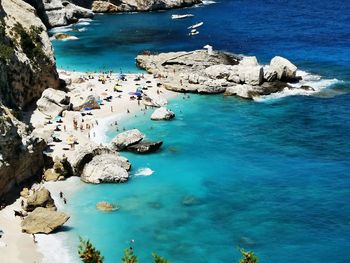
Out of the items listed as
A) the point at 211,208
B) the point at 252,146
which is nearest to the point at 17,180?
the point at 211,208

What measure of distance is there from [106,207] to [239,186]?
15474 mm

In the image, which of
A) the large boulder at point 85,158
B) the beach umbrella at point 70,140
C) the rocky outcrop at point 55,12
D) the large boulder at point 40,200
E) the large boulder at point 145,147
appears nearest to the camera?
the large boulder at point 40,200

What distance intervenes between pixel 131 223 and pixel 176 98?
3996 centimetres

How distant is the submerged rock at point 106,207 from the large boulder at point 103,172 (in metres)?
5.26

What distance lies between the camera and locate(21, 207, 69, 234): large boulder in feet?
161

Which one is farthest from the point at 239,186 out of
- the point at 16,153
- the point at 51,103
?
the point at 51,103

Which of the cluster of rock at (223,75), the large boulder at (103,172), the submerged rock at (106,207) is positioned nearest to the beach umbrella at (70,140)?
the large boulder at (103,172)

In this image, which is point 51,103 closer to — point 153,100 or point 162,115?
point 153,100

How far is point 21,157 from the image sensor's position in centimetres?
5650

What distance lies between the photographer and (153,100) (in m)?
84.3

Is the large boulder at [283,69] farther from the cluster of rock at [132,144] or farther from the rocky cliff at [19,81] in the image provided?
the rocky cliff at [19,81]

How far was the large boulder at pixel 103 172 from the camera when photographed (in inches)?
2333

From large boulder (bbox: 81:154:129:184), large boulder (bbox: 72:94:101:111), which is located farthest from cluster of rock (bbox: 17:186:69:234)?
large boulder (bbox: 72:94:101:111)

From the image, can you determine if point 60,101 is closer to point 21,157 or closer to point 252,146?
point 21,157
